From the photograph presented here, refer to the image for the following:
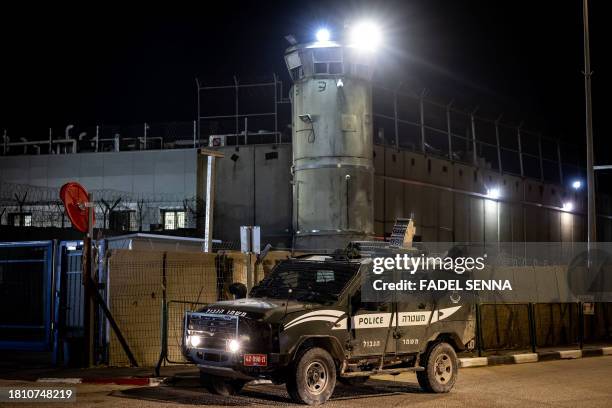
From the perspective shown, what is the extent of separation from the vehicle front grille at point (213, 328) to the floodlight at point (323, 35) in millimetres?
19046

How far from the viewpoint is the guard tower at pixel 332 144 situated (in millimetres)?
28156

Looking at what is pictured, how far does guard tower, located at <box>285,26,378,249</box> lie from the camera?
28.2 meters

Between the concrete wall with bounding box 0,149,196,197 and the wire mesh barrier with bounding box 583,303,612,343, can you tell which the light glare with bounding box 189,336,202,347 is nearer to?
the wire mesh barrier with bounding box 583,303,612,343

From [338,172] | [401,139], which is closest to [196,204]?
[338,172]

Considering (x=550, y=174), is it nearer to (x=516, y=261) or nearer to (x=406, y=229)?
(x=516, y=261)

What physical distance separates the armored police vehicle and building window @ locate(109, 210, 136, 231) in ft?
68.2

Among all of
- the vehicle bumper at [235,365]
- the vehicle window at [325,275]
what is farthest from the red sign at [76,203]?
the vehicle window at [325,275]

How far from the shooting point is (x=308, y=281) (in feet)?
39.3

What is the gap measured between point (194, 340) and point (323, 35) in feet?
63.5

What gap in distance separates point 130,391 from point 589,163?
16297 mm

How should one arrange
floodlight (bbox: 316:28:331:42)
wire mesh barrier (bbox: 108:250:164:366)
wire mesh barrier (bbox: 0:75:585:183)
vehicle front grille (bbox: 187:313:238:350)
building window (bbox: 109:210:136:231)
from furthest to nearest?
wire mesh barrier (bbox: 0:75:585:183) → building window (bbox: 109:210:136:231) → floodlight (bbox: 316:28:331:42) → wire mesh barrier (bbox: 108:250:164:366) → vehicle front grille (bbox: 187:313:238:350)

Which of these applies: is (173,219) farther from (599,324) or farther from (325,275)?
(325,275)

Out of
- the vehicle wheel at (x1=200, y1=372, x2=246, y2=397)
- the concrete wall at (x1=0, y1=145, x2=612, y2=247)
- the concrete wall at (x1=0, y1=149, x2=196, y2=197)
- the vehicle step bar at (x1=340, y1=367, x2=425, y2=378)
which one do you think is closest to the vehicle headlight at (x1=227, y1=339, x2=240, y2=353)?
the vehicle wheel at (x1=200, y1=372, x2=246, y2=397)

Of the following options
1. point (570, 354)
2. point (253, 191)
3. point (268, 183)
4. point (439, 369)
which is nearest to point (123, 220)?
point (253, 191)
